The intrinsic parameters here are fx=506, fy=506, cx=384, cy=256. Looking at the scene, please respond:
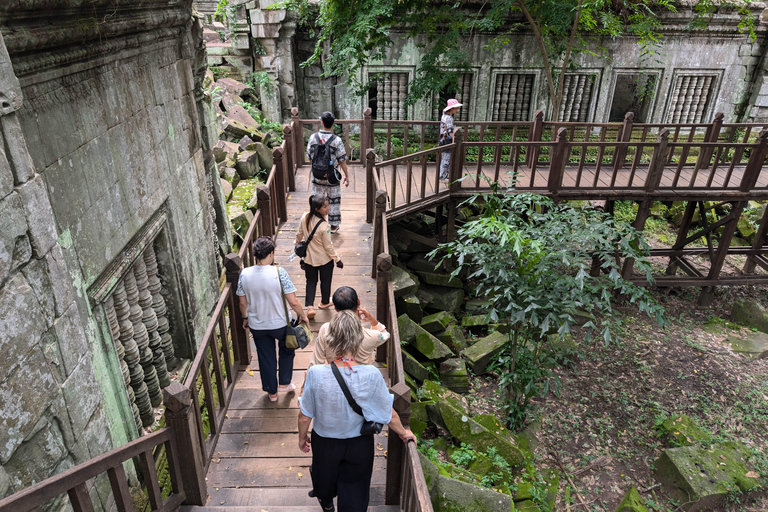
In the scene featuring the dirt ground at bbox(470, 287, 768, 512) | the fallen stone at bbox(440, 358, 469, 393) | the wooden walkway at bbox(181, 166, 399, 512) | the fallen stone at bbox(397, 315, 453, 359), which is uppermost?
the wooden walkway at bbox(181, 166, 399, 512)

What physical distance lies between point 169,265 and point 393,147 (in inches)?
376

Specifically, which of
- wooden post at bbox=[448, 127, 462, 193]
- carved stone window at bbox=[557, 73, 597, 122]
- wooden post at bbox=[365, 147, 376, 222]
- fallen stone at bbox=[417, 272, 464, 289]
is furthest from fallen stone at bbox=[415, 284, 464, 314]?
carved stone window at bbox=[557, 73, 597, 122]

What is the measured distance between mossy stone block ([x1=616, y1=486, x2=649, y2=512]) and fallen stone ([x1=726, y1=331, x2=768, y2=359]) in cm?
497

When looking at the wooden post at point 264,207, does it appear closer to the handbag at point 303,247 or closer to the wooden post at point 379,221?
the handbag at point 303,247

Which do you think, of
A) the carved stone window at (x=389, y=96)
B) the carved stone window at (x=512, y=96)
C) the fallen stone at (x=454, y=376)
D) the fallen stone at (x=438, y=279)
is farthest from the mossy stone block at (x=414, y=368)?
the carved stone window at (x=512, y=96)

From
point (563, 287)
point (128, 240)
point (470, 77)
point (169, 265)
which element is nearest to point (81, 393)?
point (128, 240)

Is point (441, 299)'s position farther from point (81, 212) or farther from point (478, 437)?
point (81, 212)

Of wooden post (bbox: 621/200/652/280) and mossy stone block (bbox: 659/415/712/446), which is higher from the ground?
wooden post (bbox: 621/200/652/280)

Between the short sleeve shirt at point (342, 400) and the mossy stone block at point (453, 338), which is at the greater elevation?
the short sleeve shirt at point (342, 400)

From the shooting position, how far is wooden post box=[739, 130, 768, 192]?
905 centimetres

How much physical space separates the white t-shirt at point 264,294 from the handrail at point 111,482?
115 centimetres

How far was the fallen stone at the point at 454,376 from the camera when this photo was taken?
7711 millimetres

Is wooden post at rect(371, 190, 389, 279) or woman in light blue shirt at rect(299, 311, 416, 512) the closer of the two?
woman in light blue shirt at rect(299, 311, 416, 512)

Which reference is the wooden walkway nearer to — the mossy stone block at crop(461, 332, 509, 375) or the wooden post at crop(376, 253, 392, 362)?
the wooden post at crop(376, 253, 392, 362)
